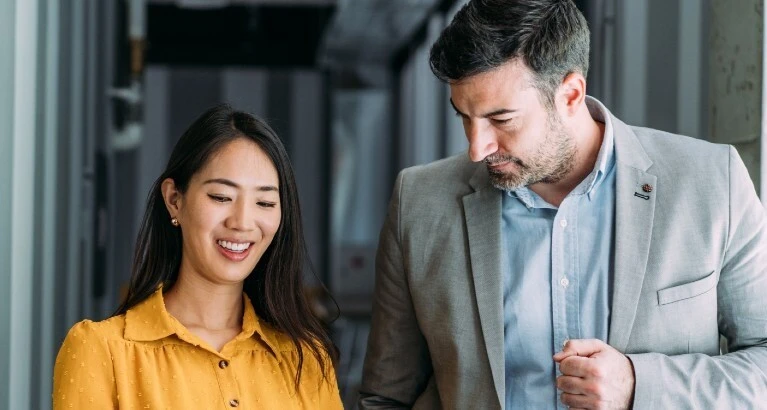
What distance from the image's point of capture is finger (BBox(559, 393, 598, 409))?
155 cm

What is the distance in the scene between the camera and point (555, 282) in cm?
176

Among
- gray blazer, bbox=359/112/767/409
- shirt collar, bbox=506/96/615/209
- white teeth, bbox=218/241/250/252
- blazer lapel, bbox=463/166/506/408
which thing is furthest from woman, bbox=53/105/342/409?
shirt collar, bbox=506/96/615/209

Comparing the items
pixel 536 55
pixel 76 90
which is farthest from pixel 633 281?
pixel 76 90

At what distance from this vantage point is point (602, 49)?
109 inches

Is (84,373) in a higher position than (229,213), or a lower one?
lower

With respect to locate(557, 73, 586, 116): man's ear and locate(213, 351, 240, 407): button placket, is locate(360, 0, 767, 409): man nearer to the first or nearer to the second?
locate(557, 73, 586, 116): man's ear

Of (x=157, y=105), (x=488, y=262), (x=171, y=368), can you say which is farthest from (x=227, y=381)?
(x=157, y=105)

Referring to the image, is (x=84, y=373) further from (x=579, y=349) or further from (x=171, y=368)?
(x=579, y=349)

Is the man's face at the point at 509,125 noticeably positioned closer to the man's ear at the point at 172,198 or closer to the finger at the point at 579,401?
the finger at the point at 579,401

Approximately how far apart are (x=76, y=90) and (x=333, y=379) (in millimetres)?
1655

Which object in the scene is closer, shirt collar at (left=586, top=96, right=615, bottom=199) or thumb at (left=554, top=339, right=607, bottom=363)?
thumb at (left=554, top=339, right=607, bottom=363)

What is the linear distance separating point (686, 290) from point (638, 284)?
0.08m

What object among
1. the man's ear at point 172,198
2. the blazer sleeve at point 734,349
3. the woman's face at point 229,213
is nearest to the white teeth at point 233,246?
the woman's face at point 229,213

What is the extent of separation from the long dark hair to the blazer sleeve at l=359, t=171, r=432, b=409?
97 mm
